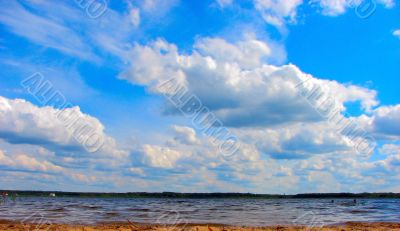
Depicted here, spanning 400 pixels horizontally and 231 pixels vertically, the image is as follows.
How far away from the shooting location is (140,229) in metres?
23.2

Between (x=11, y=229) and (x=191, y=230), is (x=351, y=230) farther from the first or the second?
(x=11, y=229)

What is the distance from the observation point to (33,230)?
21.8m

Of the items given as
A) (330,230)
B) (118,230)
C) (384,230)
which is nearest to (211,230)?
(118,230)

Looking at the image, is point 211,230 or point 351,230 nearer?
point 211,230

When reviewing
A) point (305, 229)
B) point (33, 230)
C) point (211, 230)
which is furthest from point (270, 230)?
point (33, 230)

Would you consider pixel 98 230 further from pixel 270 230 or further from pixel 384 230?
pixel 384 230

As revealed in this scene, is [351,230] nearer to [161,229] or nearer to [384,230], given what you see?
[384,230]

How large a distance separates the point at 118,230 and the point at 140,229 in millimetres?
1235

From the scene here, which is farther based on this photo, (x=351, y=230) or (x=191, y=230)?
(x=351, y=230)

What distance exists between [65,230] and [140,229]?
391 centimetres

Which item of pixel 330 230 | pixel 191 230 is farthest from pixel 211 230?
pixel 330 230

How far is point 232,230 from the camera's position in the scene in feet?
75.8

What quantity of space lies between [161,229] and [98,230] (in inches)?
129

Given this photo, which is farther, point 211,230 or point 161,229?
point 161,229
